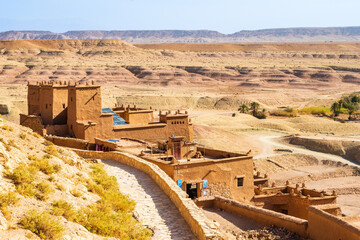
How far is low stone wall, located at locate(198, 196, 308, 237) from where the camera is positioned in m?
13.3

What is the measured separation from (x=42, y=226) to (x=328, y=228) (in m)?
→ 7.28

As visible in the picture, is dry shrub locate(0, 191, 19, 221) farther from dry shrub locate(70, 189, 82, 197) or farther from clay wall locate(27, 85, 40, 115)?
clay wall locate(27, 85, 40, 115)

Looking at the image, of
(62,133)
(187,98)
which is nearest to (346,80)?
(187,98)

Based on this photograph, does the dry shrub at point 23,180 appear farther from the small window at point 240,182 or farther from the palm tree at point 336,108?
the palm tree at point 336,108

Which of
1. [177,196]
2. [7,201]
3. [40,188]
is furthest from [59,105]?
[7,201]

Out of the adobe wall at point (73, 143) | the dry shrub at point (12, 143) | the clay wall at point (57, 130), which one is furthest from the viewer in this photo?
the clay wall at point (57, 130)

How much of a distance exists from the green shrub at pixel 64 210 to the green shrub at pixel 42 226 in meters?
0.73

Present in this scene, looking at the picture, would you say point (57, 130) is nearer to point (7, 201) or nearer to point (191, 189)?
point (191, 189)

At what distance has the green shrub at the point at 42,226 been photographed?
25.9ft

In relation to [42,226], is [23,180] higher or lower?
higher

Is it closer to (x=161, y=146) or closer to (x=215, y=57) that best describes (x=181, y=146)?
(x=161, y=146)

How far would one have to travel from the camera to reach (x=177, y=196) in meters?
12.2

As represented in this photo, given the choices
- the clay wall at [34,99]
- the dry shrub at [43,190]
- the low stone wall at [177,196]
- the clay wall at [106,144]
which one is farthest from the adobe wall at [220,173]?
the clay wall at [34,99]

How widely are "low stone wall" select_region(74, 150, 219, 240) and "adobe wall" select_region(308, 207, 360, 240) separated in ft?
11.2
